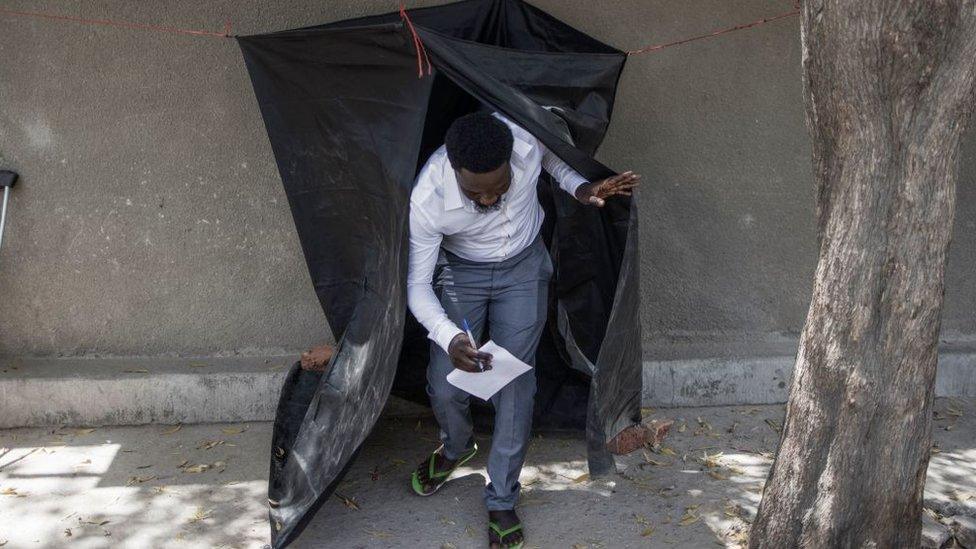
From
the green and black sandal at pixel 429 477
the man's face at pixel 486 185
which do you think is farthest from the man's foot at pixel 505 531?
the man's face at pixel 486 185

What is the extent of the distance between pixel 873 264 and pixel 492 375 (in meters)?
1.37

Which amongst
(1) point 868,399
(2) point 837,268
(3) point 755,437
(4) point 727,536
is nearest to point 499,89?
(2) point 837,268

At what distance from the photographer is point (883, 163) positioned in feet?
10.4

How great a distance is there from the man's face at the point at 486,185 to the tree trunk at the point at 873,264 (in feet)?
3.43

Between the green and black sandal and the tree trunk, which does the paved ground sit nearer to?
the green and black sandal

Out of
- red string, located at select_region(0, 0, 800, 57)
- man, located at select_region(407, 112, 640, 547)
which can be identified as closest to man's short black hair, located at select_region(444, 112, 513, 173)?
man, located at select_region(407, 112, 640, 547)

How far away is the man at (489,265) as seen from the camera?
3.57 m

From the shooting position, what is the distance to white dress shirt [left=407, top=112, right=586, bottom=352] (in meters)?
3.69

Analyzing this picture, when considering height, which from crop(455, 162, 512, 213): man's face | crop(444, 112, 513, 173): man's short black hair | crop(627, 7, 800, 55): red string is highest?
crop(627, 7, 800, 55): red string

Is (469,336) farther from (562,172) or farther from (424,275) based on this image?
(562,172)

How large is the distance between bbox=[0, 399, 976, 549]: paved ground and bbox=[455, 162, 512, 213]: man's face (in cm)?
137

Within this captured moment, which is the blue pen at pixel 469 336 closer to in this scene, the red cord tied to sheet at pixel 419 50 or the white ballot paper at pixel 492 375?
the white ballot paper at pixel 492 375

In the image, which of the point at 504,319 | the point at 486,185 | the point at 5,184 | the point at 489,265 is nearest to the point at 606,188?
the point at 486,185

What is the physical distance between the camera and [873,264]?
326 centimetres
